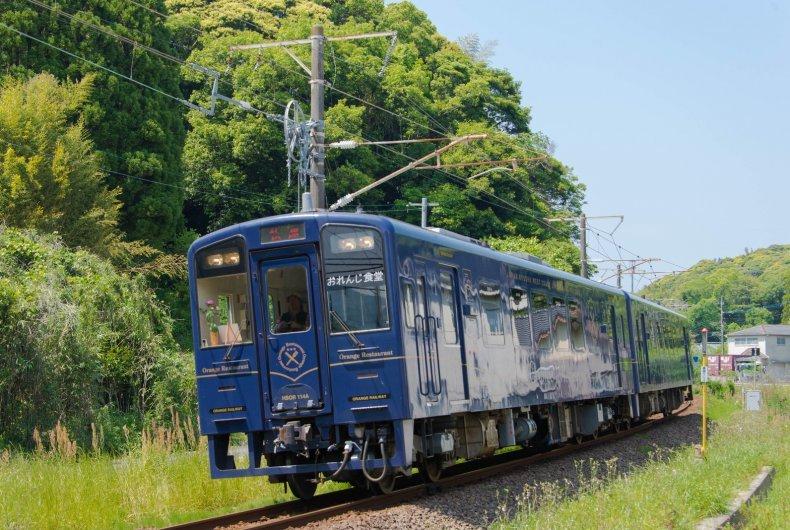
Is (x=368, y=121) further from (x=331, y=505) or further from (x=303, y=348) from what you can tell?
(x=303, y=348)

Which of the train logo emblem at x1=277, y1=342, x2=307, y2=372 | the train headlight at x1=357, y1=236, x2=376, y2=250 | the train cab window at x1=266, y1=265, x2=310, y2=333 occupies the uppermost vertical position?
the train headlight at x1=357, y1=236, x2=376, y2=250

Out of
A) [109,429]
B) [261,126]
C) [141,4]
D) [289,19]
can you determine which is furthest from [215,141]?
[109,429]

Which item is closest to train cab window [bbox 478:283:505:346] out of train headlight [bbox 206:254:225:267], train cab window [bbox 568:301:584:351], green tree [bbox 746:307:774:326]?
train headlight [bbox 206:254:225:267]

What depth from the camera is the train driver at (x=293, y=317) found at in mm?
11164

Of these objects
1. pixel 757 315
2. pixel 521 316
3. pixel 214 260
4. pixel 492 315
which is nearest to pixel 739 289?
pixel 757 315

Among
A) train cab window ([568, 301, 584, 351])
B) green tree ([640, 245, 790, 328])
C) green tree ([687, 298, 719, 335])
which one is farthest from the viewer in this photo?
green tree ([640, 245, 790, 328])

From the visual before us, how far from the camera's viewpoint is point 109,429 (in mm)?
17578

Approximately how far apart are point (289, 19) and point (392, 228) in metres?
40.1

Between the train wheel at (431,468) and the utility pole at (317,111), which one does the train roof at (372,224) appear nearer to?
the train wheel at (431,468)

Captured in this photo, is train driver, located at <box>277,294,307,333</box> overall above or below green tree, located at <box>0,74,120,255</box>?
below

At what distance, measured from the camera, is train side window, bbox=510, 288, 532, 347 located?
47.9 feet

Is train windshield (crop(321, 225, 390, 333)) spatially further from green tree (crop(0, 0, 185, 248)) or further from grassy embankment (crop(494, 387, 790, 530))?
green tree (crop(0, 0, 185, 248))

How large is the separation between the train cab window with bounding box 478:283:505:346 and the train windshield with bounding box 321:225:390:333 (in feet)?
9.02

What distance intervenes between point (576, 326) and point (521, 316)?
11.4 ft
